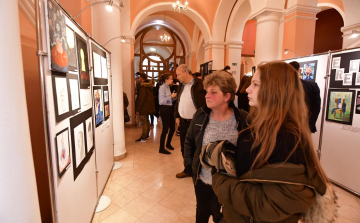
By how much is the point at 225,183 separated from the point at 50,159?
1.07 metres

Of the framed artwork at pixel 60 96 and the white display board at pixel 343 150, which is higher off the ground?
the framed artwork at pixel 60 96

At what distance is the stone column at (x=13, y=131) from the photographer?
0.84 meters

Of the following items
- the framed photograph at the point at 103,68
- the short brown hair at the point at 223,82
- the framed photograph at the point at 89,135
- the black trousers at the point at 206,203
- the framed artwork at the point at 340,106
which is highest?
the framed photograph at the point at 103,68

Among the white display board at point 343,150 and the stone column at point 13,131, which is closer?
the stone column at point 13,131

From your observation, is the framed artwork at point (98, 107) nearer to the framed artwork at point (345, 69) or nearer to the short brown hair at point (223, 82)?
the short brown hair at point (223, 82)

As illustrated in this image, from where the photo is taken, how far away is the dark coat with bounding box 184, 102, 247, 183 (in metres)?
1.51

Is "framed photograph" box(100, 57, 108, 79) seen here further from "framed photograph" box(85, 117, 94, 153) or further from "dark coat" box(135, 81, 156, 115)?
"dark coat" box(135, 81, 156, 115)

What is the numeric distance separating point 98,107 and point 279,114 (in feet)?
7.25

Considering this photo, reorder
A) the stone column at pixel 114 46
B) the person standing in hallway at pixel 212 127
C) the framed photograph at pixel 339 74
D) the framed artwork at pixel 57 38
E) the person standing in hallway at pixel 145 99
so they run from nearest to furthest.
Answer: the framed artwork at pixel 57 38
the person standing in hallway at pixel 212 127
the framed photograph at pixel 339 74
the stone column at pixel 114 46
the person standing in hallway at pixel 145 99

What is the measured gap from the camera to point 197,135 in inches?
62.1

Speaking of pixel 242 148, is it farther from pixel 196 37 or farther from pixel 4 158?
pixel 196 37

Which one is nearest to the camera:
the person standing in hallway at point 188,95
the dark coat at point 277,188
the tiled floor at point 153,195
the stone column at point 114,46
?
the dark coat at point 277,188

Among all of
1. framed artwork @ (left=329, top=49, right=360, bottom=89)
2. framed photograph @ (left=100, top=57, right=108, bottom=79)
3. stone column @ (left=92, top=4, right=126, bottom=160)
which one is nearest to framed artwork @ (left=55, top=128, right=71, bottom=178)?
framed photograph @ (left=100, top=57, right=108, bottom=79)

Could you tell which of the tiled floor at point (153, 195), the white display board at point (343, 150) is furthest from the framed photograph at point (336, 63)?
the tiled floor at point (153, 195)
